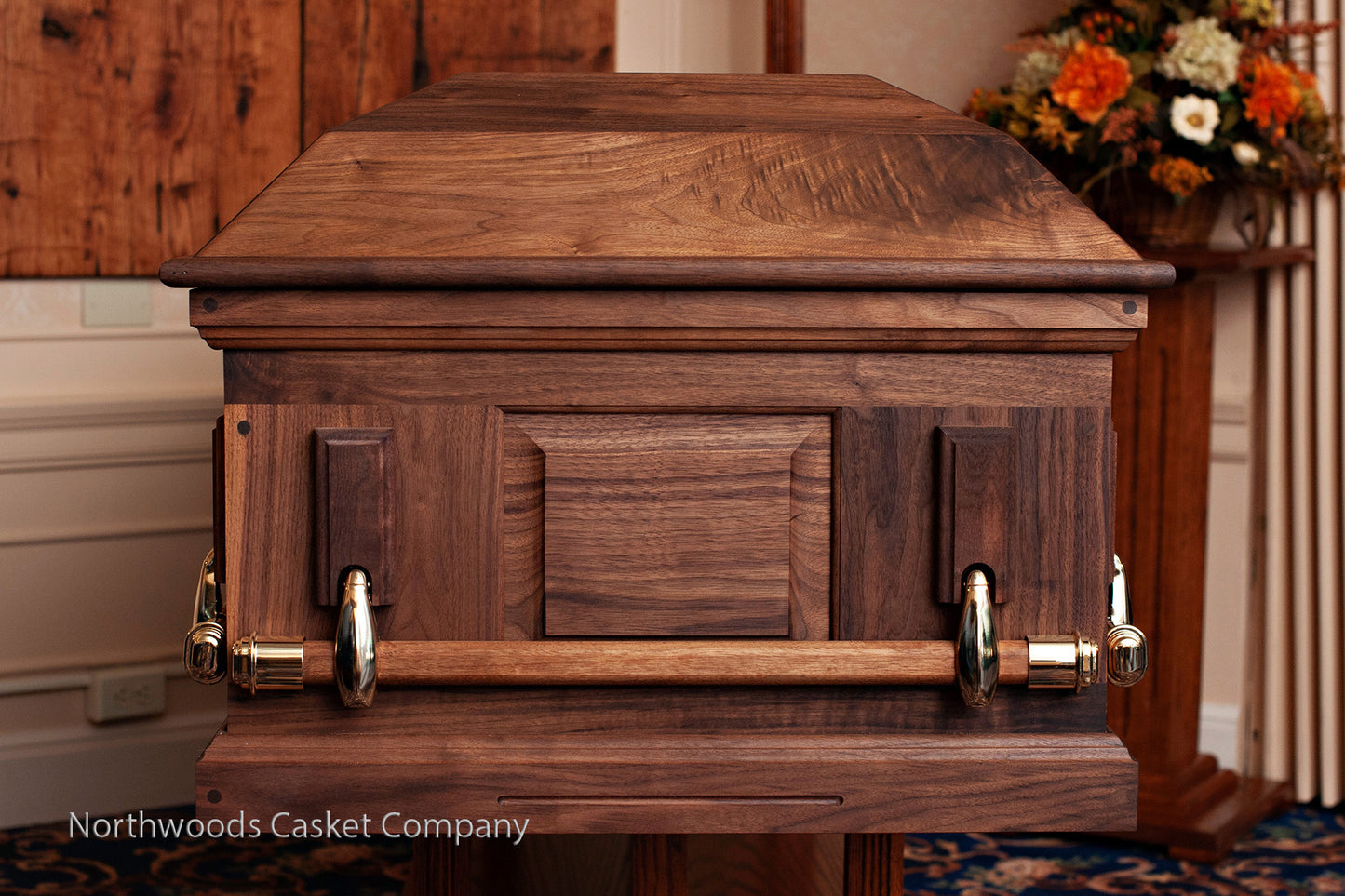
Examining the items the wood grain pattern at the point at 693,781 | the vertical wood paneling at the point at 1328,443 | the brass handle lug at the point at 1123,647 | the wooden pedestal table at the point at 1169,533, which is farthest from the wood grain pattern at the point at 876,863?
the vertical wood paneling at the point at 1328,443

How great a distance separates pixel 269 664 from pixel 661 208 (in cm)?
52

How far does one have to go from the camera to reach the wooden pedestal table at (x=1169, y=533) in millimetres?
2555

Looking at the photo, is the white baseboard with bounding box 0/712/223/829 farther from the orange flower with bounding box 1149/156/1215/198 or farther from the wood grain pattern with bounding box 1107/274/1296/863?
the orange flower with bounding box 1149/156/1215/198

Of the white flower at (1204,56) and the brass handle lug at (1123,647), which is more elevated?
the white flower at (1204,56)

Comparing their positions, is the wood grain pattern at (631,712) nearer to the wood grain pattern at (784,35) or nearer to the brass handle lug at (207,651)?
the brass handle lug at (207,651)

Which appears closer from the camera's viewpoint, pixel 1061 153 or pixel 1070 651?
pixel 1070 651

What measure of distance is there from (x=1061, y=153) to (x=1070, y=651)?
1628 millimetres

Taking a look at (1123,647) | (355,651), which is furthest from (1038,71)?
(355,651)

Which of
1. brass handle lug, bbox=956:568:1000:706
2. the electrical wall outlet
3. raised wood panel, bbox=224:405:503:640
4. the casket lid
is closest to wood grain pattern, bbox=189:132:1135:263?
the casket lid

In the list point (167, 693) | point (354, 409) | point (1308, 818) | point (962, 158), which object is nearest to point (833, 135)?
point (962, 158)

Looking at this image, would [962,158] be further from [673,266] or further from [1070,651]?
[1070,651]

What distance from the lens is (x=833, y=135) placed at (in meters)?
1.20

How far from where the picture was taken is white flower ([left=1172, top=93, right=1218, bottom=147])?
7.63 feet

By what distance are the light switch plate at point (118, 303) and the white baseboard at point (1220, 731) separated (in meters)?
2.45
